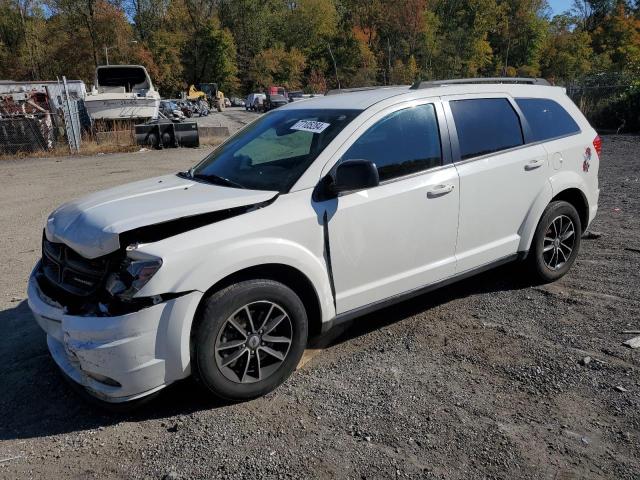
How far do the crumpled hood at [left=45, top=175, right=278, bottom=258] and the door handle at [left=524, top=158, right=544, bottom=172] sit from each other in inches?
93.2

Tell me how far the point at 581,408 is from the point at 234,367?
2077 millimetres

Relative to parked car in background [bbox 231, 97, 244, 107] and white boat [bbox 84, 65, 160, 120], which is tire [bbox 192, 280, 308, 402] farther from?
parked car in background [bbox 231, 97, 244, 107]

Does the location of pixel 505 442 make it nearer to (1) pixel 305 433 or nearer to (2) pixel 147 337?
(1) pixel 305 433

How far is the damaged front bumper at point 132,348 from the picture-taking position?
9.38 feet

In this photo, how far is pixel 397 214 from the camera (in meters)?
3.74

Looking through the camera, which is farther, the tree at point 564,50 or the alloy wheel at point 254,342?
the tree at point 564,50

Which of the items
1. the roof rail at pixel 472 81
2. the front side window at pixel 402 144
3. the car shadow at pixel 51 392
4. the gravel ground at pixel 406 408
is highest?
the roof rail at pixel 472 81

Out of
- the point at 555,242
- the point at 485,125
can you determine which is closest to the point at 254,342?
the point at 485,125

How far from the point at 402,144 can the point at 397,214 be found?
0.55 m

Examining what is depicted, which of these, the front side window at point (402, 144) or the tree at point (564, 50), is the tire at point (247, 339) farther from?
the tree at point (564, 50)

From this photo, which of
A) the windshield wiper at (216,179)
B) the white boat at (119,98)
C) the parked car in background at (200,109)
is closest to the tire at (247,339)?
the windshield wiper at (216,179)

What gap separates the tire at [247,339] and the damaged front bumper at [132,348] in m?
0.11

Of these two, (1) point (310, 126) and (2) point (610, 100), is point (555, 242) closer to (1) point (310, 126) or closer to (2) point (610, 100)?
(1) point (310, 126)

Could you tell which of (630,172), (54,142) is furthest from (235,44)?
(630,172)
